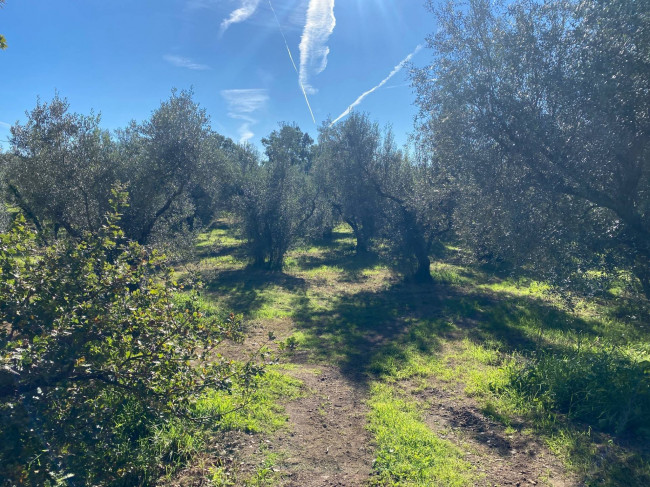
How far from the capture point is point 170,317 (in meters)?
4.48

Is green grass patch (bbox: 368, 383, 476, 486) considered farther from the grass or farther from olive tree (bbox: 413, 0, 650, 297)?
olive tree (bbox: 413, 0, 650, 297)

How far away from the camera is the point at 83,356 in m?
3.90

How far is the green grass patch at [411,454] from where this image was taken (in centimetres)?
496

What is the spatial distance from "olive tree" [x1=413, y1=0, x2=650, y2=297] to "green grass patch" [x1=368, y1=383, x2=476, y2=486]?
4.68 metres

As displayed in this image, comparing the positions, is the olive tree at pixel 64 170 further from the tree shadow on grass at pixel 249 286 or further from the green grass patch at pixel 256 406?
the green grass patch at pixel 256 406

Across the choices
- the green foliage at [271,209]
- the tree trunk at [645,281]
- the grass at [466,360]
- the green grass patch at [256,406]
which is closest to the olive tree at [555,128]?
the tree trunk at [645,281]

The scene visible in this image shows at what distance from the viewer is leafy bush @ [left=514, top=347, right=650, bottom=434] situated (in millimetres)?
6070

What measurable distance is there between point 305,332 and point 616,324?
976 centimetres

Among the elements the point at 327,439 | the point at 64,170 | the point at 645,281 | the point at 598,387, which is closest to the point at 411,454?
the point at 327,439

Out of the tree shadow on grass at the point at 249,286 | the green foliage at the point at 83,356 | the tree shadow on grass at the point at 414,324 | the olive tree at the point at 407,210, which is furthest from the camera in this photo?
the olive tree at the point at 407,210

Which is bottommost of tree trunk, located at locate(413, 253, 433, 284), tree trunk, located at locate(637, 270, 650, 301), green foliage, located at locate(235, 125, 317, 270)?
tree trunk, located at locate(413, 253, 433, 284)

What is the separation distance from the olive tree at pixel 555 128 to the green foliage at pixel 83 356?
700 centimetres

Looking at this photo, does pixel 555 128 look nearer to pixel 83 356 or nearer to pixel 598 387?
pixel 598 387

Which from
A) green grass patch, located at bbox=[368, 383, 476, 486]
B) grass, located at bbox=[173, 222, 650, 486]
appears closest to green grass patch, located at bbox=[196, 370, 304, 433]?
grass, located at bbox=[173, 222, 650, 486]
